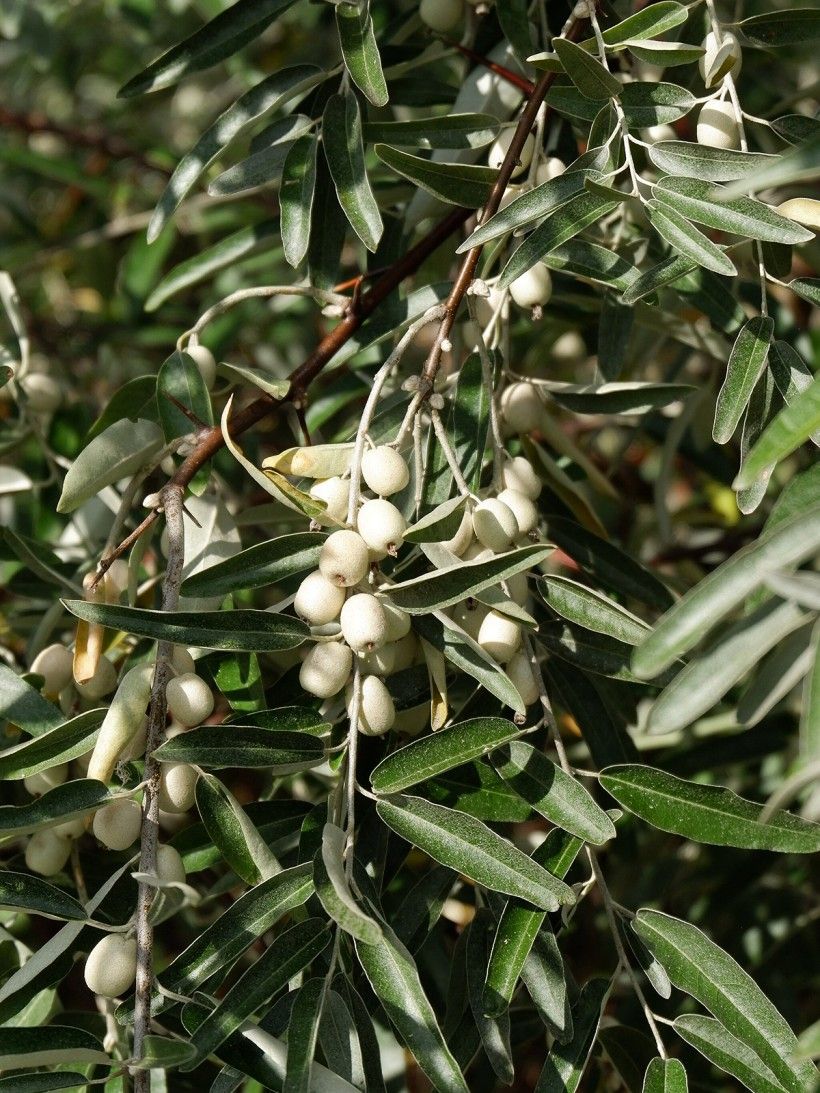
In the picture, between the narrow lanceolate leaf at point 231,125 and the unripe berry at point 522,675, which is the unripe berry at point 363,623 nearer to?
the unripe berry at point 522,675

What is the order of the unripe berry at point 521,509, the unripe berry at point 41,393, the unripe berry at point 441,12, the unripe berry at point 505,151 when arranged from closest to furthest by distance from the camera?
1. the unripe berry at point 521,509
2. the unripe berry at point 505,151
3. the unripe berry at point 441,12
4. the unripe berry at point 41,393

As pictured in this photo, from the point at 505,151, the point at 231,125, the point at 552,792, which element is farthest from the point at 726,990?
the point at 231,125

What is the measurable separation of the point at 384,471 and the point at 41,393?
677 millimetres

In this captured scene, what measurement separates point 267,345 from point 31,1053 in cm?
143

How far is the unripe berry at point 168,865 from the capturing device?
883 millimetres

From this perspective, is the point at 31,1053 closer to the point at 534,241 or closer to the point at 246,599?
the point at 246,599

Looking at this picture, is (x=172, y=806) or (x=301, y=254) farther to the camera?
(x=301, y=254)

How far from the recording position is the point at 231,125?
3.55 feet

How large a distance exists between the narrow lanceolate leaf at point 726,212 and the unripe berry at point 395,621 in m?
0.35

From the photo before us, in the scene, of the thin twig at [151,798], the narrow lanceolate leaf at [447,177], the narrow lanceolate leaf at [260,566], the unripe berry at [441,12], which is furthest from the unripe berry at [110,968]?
the unripe berry at [441,12]

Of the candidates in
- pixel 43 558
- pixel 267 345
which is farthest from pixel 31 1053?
pixel 267 345

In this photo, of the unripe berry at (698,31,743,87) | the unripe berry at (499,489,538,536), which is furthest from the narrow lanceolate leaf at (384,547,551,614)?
the unripe berry at (698,31,743,87)

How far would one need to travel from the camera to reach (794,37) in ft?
3.36

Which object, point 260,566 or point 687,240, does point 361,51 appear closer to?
point 687,240
